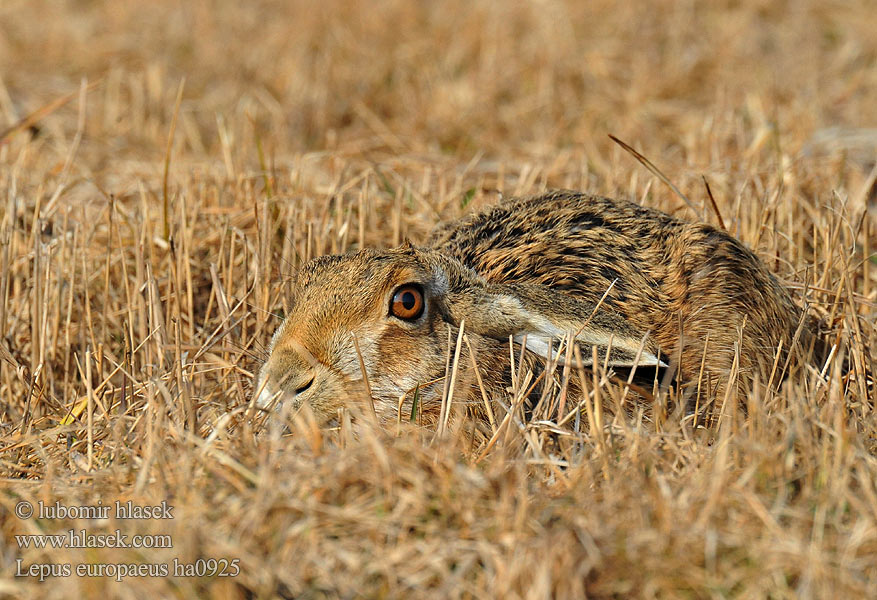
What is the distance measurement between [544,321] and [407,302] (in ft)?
1.52

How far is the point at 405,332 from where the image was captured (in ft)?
11.5

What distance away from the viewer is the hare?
344cm

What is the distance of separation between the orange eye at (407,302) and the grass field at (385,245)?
1.33ft

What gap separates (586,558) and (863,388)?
1690 mm

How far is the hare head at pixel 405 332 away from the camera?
11.1 ft

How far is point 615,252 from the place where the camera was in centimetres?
401

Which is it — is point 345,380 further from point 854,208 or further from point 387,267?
point 854,208

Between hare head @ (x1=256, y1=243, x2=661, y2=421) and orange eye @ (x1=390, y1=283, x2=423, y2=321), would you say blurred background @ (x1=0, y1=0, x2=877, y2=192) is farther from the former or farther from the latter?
orange eye @ (x1=390, y1=283, x2=423, y2=321)

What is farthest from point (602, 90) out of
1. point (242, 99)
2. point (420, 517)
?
point (420, 517)

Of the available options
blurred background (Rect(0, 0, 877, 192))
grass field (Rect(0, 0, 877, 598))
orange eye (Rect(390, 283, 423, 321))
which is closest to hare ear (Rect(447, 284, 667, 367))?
orange eye (Rect(390, 283, 423, 321))

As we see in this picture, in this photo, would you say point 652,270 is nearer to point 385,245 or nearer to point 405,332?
point 405,332

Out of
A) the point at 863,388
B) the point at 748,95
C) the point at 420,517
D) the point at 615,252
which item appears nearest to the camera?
the point at 420,517

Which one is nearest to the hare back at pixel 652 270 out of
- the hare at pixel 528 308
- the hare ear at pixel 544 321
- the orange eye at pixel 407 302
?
the hare at pixel 528 308

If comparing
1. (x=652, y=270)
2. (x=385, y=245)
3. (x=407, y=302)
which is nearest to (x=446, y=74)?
(x=385, y=245)
